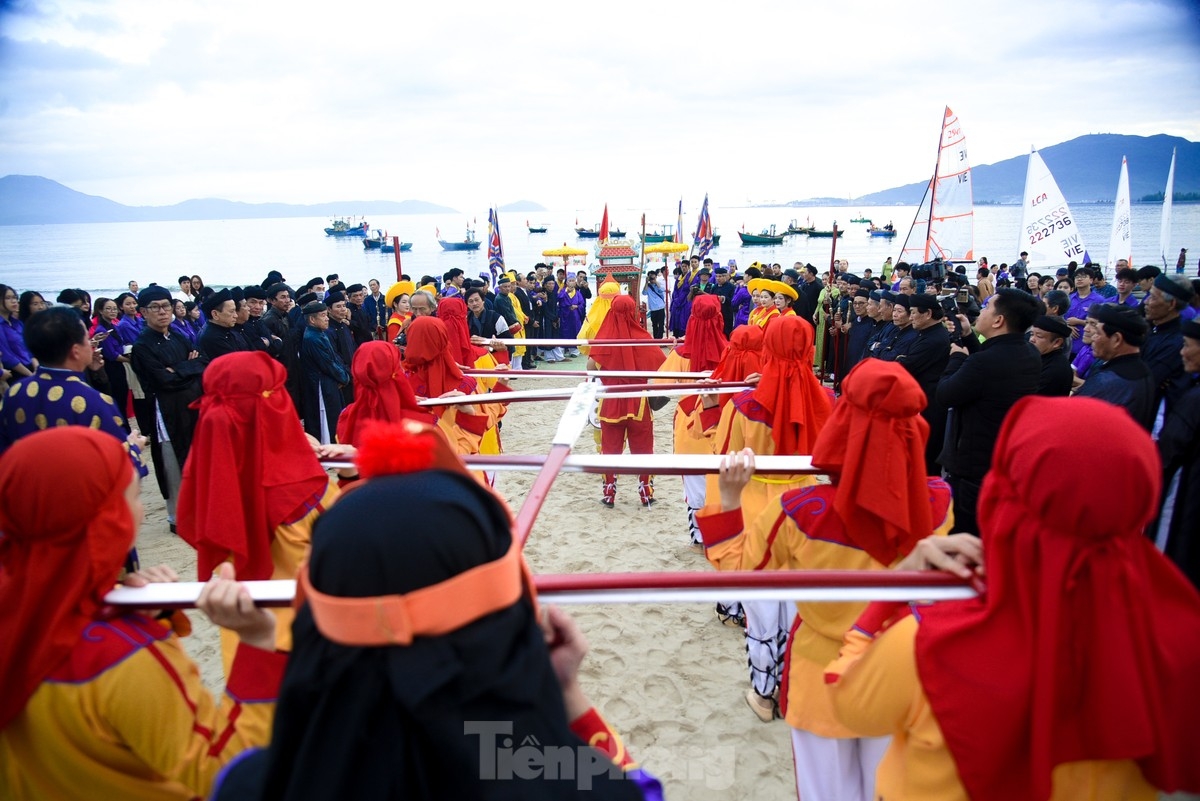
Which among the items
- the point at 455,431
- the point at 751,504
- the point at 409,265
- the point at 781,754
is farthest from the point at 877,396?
the point at 409,265

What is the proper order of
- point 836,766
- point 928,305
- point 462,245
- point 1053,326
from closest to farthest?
point 836,766
point 1053,326
point 928,305
point 462,245

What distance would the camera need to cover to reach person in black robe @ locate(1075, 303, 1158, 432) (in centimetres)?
437

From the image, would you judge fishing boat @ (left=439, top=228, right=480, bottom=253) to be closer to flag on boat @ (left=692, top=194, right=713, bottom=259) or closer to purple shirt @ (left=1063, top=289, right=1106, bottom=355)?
flag on boat @ (left=692, top=194, right=713, bottom=259)

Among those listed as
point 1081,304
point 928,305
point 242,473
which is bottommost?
point 242,473

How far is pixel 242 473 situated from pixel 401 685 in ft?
7.15

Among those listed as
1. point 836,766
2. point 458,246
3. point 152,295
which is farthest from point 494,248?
point 458,246

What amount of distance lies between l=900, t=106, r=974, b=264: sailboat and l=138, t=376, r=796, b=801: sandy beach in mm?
9131

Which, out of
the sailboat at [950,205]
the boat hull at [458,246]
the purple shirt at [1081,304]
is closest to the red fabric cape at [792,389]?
the purple shirt at [1081,304]

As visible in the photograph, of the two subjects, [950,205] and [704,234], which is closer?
[950,205]

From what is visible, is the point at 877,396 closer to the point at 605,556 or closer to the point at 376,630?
the point at 376,630

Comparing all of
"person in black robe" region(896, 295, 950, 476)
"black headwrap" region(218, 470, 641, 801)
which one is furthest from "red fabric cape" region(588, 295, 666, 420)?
"black headwrap" region(218, 470, 641, 801)

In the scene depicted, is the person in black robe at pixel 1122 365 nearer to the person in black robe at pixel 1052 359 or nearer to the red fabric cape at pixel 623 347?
the person in black robe at pixel 1052 359

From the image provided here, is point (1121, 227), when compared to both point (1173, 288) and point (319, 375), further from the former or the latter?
point (319, 375)

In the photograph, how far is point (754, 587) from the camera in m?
1.64
